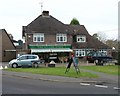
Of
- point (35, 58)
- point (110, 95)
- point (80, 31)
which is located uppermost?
point (80, 31)

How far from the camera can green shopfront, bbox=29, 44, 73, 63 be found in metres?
56.3

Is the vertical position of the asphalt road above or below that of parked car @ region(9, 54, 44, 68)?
below

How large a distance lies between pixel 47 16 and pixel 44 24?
2.45m

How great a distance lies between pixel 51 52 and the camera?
57000 mm

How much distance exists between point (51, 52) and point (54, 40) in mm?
2863

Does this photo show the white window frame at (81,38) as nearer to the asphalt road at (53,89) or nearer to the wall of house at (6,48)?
the wall of house at (6,48)

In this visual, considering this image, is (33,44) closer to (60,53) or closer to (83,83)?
(60,53)

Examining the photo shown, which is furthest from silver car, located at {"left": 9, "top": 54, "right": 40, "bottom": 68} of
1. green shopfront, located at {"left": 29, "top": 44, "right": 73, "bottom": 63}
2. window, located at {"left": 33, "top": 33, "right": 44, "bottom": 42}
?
window, located at {"left": 33, "top": 33, "right": 44, "bottom": 42}

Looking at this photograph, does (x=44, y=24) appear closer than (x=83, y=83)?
No

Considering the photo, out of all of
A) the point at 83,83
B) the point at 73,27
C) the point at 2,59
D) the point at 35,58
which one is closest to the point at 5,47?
the point at 2,59

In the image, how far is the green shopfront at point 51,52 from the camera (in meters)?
56.3

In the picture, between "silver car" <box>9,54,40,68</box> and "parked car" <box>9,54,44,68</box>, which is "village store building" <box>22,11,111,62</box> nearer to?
"parked car" <box>9,54,44,68</box>

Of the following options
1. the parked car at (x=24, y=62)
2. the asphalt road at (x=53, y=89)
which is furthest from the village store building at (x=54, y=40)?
the asphalt road at (x=53, y=89)

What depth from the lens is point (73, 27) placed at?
211ft
